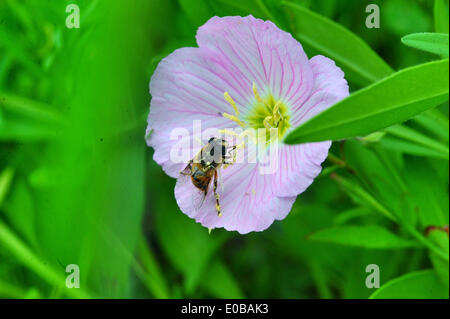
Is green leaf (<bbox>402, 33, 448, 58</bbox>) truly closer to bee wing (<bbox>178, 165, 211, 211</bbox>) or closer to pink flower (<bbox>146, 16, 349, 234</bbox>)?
pink flower (<bbox>146, 16, 349, 234</bbox>)

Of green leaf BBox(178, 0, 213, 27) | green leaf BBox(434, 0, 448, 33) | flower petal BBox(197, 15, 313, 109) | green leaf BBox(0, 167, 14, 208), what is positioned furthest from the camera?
green leaf BBox(0, 167, 14, 208)

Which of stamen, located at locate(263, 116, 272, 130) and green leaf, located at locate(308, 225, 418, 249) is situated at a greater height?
stamen, located at locate(263, 116, 272, 130)

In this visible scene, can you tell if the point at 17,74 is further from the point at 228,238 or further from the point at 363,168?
the point at 363,168

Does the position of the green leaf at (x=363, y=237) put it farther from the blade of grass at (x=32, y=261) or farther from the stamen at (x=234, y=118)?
the blade of grass at (x=32, y=261)

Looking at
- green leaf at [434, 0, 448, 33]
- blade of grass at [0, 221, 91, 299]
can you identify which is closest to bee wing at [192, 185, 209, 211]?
blade of grass at [0, 221, 91, 299]

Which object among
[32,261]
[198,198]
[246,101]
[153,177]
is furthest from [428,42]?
[32,261]

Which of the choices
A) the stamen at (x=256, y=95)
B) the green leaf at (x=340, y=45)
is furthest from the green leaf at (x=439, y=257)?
the stamen at (x=256, y=95)

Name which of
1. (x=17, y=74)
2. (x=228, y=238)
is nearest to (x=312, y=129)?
(x=228, y=238)
